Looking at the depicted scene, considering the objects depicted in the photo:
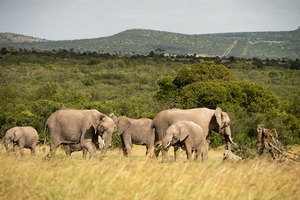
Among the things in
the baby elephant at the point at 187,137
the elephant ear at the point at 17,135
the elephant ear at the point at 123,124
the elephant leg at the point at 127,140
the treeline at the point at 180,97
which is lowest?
the treeline at the point at 180,97

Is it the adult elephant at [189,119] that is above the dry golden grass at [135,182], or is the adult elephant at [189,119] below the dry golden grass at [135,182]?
below

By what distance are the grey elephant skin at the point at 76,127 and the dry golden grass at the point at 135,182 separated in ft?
17.8

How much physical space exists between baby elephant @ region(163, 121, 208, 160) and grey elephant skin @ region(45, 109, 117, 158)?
6.98 ft

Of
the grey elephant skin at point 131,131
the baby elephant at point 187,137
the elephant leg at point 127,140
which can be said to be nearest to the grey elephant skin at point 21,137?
the grey elephant skin at point 131,131

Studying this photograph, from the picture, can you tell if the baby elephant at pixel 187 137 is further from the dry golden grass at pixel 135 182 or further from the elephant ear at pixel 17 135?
the elephant ear at pixel 17 135

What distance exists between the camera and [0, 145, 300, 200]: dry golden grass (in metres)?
8.77

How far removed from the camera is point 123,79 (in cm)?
11212

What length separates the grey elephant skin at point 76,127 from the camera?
16.9m

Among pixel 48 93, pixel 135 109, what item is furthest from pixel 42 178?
pixel 48 93

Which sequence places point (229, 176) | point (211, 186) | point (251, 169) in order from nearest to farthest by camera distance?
1. point (211, 186)
2. point (229, 176)
3. point (251, 169)

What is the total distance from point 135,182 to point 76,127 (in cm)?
790

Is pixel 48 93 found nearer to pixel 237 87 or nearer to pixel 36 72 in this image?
pixel 237 87

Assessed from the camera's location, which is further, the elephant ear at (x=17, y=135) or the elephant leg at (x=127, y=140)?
the elephant leg at (x=127, y=140)

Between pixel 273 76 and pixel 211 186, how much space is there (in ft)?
349
